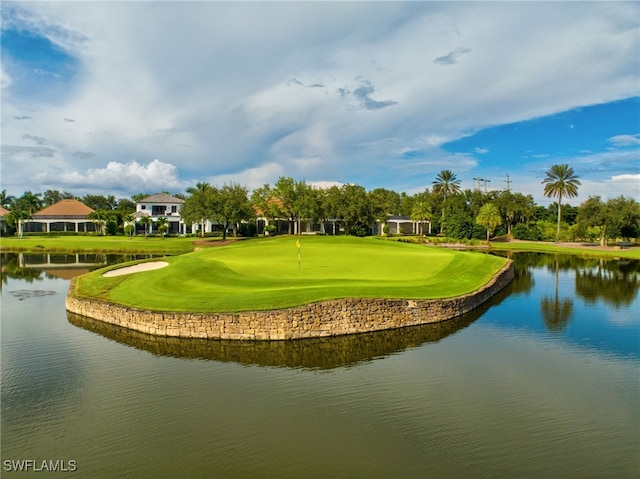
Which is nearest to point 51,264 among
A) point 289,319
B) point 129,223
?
point 289,319

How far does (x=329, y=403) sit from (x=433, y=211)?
109 m

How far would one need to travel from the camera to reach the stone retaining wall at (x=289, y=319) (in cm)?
2077

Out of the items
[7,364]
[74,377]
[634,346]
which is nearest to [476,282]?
[634,346]

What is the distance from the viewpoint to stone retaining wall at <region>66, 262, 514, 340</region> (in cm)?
2077

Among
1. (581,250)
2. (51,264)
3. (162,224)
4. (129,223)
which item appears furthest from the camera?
(129,223)

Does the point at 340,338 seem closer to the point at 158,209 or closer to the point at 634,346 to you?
the point at 634,346

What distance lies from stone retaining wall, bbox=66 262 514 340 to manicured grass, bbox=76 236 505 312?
1.72ft

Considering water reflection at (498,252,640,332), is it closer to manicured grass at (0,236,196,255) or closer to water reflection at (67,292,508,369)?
water reflection at (67,292,508,369)

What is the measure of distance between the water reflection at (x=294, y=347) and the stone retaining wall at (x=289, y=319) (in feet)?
1.23

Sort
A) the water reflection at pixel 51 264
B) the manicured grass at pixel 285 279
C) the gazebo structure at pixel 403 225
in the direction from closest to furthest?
the manicured grass at pixel 285 279
the water reflection at pixel 51 264
the gazebo structure at pixel 403 225

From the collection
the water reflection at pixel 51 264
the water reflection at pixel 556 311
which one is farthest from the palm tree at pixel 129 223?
the water reflection at pixel 556 311

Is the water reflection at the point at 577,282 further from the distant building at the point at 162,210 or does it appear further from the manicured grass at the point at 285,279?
the distant building at the point at 162,210

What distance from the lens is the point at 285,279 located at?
93.5 feet

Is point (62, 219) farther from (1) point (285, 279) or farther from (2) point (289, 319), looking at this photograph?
(2) point (289, 319)
